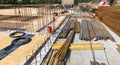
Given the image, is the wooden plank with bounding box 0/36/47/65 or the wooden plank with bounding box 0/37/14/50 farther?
the wooden plank with bounding box 0/37/14/50

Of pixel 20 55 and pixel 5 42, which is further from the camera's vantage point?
pixel 5 42

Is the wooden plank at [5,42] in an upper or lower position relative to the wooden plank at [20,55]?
upper

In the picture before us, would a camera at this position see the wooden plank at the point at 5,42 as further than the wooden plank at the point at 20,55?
Yes

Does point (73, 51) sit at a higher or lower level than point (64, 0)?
lower

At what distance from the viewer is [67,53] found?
11.2m

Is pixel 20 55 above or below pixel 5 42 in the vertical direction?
below

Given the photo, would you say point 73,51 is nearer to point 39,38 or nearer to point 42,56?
point 42,56

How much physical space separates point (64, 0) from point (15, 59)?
132 ft

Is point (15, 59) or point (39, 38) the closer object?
point (15, 59)

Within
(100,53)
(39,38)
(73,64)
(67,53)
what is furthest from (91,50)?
(39,38)

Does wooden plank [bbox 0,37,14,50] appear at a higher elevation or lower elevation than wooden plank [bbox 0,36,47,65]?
higher

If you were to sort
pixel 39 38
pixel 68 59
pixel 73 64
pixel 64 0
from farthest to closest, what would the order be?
1. pixel 64 0
2. pixel 39 38
3. pixel 68 59
4. pixel 73 64

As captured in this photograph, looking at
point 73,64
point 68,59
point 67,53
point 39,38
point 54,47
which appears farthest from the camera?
point 39,38

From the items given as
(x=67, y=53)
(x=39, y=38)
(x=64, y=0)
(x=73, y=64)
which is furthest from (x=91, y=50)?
(x=64, y=0)
